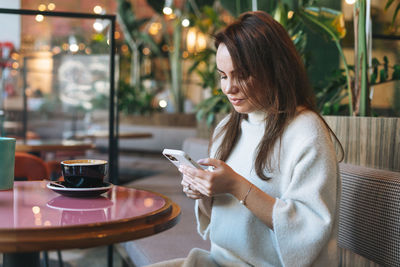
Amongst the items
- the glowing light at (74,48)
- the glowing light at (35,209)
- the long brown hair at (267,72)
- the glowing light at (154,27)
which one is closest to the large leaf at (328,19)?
the long brown hair at (267,72)

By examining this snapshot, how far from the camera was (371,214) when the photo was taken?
134cm

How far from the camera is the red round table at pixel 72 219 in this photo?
32.7 inches

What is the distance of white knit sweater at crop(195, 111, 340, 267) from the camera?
1.09m

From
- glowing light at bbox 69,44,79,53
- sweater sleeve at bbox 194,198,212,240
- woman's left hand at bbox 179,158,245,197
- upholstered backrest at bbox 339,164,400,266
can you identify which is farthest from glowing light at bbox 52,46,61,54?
woman's left hand at bbox 179,158,245,197

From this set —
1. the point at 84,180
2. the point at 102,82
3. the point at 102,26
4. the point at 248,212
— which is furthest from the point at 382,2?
the point at 84,180

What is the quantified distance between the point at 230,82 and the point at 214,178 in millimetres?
289

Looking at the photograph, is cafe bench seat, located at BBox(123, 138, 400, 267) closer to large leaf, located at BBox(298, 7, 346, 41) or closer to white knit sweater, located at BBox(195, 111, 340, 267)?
white knit sweater, located at BBox(195, 111, 340, 267)

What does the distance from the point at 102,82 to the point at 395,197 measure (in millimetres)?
2771

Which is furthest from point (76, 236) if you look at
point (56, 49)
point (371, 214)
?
point (56, 49)

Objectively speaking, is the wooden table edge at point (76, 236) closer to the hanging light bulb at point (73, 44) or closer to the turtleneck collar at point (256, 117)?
the turtleneck collar at point (256, 117)

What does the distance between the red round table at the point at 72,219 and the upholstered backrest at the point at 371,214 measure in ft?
1.93

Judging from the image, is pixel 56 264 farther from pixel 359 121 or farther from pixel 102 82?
pixel 359 121

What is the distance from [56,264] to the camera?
2941 millimetres

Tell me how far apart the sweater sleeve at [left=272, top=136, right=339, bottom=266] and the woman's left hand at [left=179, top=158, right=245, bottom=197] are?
0.12m
